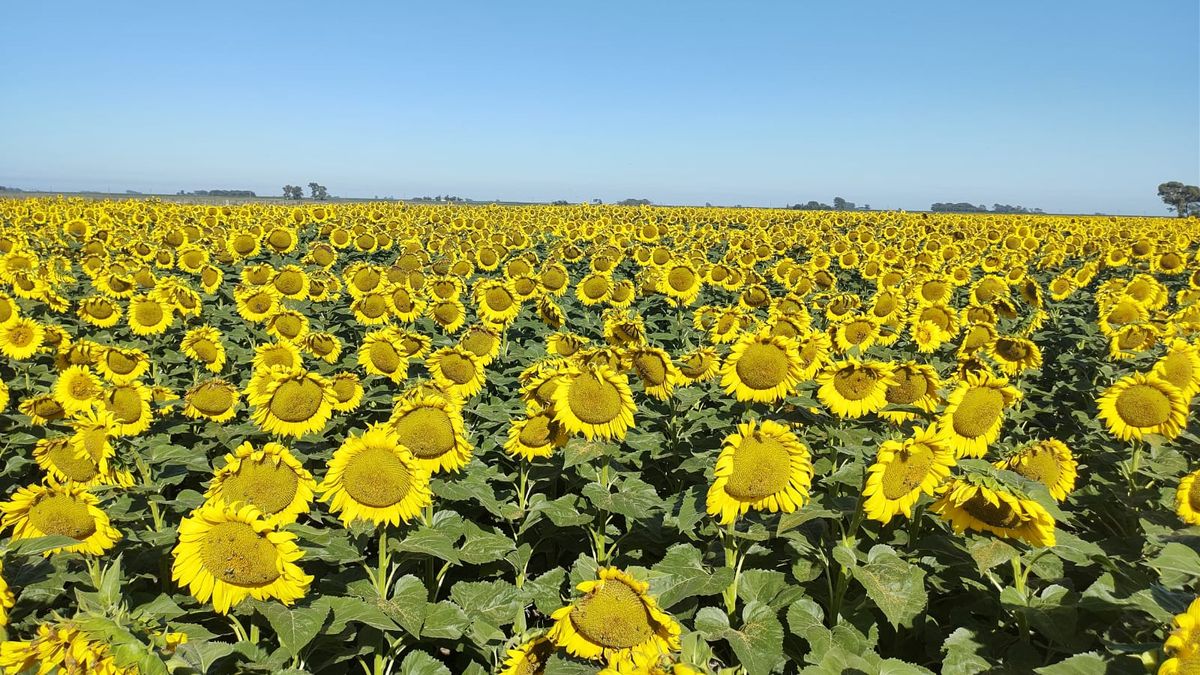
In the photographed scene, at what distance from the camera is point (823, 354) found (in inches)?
183

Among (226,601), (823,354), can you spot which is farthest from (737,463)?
(226,601)

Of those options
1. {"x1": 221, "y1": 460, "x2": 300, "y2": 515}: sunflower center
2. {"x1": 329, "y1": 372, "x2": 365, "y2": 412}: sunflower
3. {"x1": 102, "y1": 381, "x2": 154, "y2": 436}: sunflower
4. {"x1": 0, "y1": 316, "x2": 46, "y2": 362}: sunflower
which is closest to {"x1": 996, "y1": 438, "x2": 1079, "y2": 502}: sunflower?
{"x1": 221, "y1": 460, "x2": 300, "y2": 515}: sunflower center

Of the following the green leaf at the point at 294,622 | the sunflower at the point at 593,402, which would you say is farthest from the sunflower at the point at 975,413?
the green leaf at the point at 294,622

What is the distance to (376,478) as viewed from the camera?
296cm

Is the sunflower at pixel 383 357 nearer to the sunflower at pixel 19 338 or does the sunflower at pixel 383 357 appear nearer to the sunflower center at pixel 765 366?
the sunflower center at pixel 765 366

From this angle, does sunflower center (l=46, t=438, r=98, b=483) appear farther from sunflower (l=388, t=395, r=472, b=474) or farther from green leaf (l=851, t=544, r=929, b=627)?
green leaf (l=851, t=544, r=929, b=627)

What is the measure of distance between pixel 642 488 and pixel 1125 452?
3744 mm

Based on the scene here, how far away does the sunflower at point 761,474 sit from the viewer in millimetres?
3004

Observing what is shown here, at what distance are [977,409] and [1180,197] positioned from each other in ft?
306

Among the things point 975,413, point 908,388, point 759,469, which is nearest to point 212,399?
point 759,469

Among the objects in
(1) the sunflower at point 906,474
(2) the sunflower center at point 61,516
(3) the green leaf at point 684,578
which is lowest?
(3) the green leaf at point 684,578

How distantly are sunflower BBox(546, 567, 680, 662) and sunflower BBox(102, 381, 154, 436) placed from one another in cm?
419

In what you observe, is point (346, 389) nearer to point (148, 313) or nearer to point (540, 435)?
point (540, 435)

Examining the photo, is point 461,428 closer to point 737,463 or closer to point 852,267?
point 737,463
